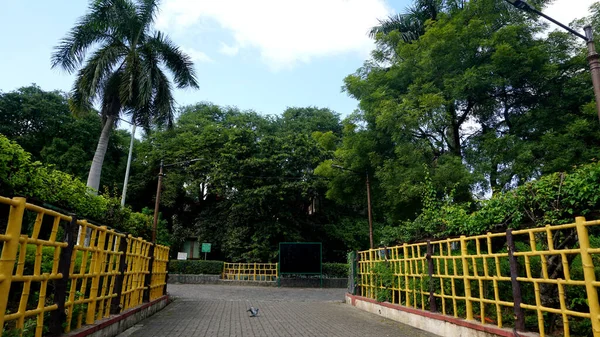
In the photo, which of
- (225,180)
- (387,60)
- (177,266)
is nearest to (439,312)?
(387,60)

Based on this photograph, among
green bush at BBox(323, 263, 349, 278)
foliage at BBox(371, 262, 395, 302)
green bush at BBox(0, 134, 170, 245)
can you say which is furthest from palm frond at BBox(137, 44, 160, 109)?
green bush at BBox(323, 263, 349, 278)

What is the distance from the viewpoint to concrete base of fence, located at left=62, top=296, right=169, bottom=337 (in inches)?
189

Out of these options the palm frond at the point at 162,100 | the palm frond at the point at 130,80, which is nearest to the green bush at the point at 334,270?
the palm frond at the point at 162,100

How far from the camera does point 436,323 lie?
6840mm

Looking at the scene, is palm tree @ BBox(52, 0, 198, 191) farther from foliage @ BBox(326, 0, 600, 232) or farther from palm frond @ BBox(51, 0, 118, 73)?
foliage @ BBox(326, 0, 600, 232)

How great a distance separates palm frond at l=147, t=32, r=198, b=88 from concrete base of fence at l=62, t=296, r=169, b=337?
12.7 meters

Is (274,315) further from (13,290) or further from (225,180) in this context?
(225,180)

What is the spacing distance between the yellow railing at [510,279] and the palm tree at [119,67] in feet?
42.0

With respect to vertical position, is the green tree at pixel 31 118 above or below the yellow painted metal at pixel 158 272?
above

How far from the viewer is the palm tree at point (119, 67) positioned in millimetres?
16844

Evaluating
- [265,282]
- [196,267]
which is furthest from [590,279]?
[196,267]

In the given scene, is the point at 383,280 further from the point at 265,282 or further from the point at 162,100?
the point at 265,282

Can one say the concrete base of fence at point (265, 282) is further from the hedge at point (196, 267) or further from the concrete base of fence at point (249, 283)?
the hedge at point (196, 267)

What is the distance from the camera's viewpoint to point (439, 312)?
7156 millimetres
